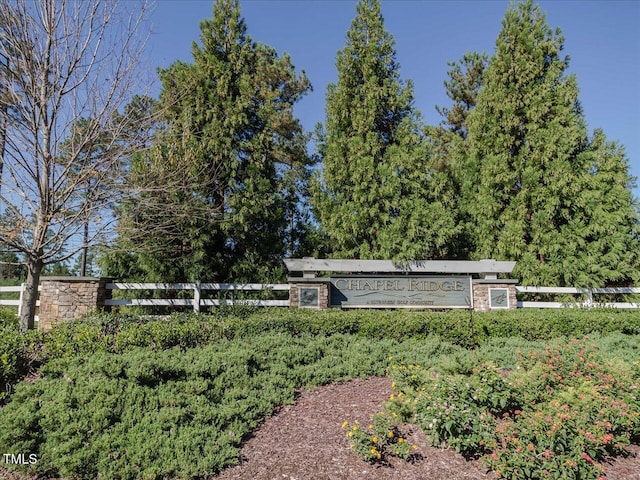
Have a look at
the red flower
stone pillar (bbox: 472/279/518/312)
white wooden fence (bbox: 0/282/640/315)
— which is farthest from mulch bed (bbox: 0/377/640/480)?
white wooden fence (bbox: 0/282/640/315)

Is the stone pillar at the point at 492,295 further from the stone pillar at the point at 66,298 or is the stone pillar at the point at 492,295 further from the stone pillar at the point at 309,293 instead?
the stone pillar at the point at 66,298

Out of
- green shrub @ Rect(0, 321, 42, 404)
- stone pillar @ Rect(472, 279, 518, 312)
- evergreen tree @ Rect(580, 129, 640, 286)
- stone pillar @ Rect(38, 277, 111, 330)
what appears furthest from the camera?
evergreen tree @ Rect(580, 129, 640, 286)

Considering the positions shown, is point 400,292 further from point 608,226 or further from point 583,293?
point 608,226

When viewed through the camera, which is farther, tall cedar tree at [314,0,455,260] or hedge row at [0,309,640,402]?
tall cedar tree at [314,0,455,260]

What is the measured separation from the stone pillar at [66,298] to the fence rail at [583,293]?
9.63 m

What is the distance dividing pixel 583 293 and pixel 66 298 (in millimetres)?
12441

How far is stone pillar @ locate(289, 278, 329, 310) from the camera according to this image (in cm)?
827

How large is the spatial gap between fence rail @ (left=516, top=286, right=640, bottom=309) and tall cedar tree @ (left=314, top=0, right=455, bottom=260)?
2525mm

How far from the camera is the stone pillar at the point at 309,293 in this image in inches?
325

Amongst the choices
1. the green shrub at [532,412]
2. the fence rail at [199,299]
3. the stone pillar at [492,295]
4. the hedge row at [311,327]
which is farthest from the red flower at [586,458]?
the fence rail at [199,299]

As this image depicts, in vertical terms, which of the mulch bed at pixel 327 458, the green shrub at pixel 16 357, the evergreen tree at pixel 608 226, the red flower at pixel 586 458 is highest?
the evergreen tree at pixel 608 226

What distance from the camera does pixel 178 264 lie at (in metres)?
9.60

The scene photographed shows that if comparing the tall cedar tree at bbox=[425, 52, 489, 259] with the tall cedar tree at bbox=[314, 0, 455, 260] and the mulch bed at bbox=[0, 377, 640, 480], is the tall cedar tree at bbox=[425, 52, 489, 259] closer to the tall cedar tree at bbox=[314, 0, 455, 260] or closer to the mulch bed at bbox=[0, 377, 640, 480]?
the tall cedar tree at bbox=[314, 0, 455, 260]

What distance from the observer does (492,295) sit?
28.8 ft
